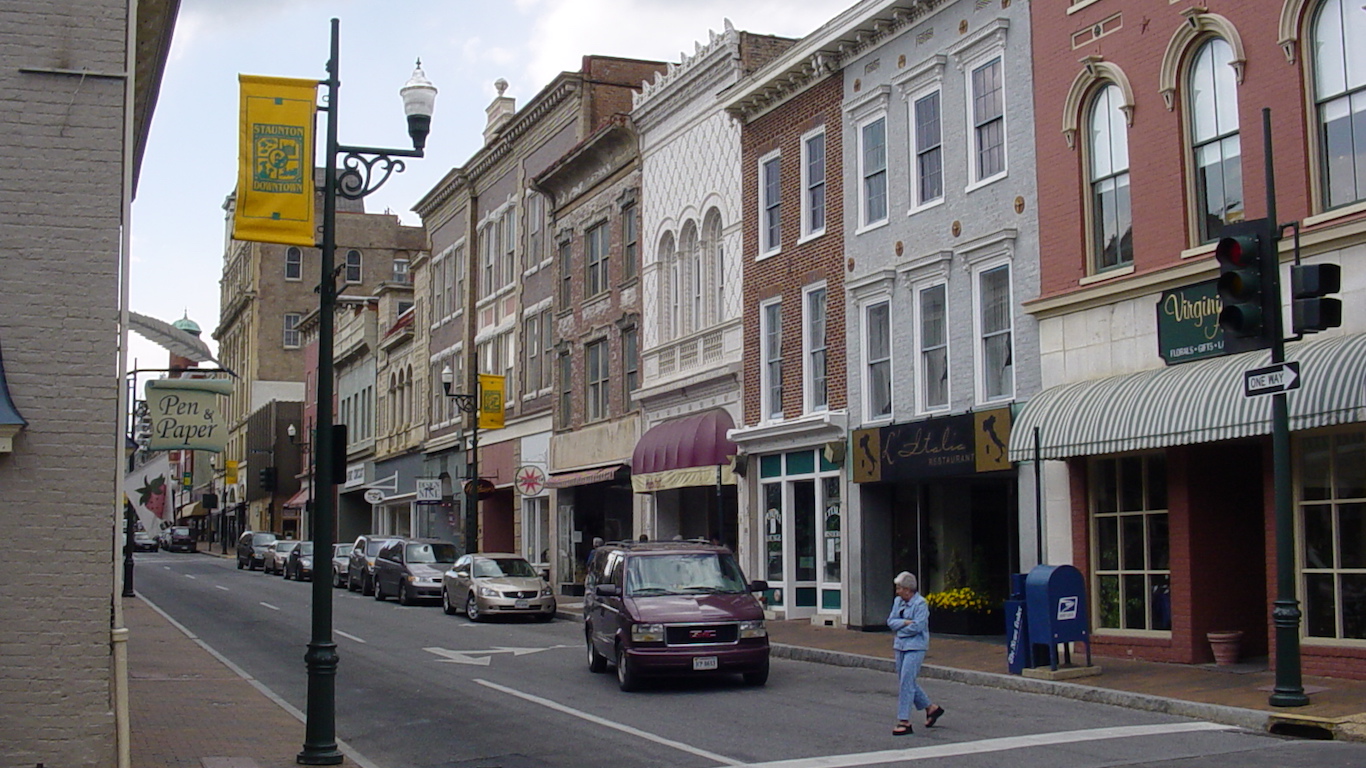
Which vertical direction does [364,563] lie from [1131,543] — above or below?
below

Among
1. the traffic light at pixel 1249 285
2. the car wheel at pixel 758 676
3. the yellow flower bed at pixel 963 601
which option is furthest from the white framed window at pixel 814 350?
the traffic light at pixel 1249 285

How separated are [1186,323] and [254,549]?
46.7 metres

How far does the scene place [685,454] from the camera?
29.8 meters

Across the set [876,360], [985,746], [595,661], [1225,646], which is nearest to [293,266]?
[876,360]

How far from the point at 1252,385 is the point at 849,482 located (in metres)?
11.5

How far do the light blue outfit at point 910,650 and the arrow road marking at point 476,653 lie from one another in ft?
28.8

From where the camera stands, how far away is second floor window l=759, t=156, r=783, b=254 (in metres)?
27.9

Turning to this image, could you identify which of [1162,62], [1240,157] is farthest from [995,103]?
[1240,157]

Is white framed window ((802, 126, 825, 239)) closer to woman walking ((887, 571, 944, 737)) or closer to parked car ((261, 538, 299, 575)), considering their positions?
woman walking ((887, 571, 944, 737))

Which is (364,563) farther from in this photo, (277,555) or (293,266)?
(293,266)

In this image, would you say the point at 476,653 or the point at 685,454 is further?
the point at 685,454

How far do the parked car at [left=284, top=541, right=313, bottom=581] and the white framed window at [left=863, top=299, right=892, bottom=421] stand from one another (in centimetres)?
2602

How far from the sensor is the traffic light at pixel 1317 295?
43.1 ft

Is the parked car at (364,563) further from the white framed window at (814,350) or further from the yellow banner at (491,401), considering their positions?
the white framed window at (814,350)
